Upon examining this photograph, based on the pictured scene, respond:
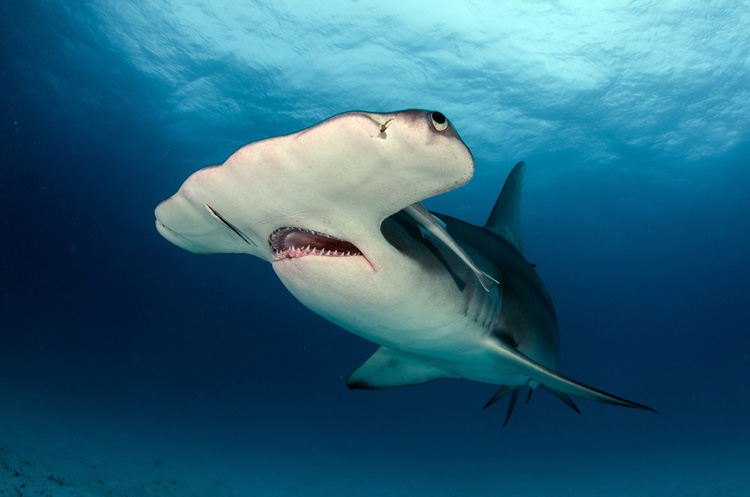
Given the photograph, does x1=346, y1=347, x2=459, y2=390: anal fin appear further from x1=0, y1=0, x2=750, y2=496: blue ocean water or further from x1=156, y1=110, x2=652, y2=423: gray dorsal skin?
x1=0, y1=0, x2=750, y2=496: blue ocean water

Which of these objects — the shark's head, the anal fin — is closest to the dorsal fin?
the anal fin

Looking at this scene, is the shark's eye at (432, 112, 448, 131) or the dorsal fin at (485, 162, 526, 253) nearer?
the shark's eye at (432, 112, 448, 131)

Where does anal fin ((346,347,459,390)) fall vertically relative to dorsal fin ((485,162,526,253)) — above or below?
below

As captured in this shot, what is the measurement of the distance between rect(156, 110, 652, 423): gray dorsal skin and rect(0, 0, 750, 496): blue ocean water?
472 inches

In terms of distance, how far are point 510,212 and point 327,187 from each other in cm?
370

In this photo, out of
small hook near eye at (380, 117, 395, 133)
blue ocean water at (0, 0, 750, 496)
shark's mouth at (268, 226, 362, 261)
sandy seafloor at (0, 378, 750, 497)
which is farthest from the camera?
blue ocean water at (0, 0, 750, 496)

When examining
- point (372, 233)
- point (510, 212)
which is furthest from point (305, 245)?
point (510, 212)

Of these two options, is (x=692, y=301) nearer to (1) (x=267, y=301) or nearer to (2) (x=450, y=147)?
(1) (x=267, y=301)

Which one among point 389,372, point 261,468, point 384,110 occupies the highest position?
point 384,110

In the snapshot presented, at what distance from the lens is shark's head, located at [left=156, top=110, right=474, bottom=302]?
121 cm

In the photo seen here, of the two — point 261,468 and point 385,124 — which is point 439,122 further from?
point 261,468

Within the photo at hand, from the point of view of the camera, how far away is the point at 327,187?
1.43 metres

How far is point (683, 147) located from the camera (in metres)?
20.8

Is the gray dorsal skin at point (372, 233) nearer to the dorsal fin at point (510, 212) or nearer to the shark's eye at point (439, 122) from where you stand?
the shark's eye at point (439, 122)
